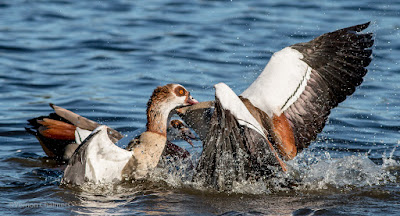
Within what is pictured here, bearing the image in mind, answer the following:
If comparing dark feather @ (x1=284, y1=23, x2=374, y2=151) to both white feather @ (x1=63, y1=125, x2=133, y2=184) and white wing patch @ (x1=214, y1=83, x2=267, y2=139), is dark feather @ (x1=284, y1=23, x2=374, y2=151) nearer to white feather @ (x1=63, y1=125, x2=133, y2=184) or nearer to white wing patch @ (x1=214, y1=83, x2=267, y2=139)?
white wing patch @ (x1=214, y1=83, x2=267, y2=139)

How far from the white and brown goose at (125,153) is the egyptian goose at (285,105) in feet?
0.96

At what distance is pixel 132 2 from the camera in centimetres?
1634

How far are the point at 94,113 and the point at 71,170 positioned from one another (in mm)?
3204

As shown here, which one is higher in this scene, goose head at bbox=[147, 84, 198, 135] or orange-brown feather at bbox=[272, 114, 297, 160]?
goose head at bbox=[147, 84, 198, 135]

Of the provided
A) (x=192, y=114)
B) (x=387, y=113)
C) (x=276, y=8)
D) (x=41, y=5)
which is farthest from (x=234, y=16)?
(x=192, y=114)

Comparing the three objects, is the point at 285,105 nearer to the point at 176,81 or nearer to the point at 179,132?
the point at 179,132

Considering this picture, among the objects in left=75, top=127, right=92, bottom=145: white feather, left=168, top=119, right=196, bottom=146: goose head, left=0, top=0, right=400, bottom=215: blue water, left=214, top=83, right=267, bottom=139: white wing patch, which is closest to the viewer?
left=214, top=83, right=267, bottom=139: white wing patch

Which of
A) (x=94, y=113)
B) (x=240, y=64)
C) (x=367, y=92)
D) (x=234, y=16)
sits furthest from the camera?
(x=234, y=16)

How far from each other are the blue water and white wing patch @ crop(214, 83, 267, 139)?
749mm

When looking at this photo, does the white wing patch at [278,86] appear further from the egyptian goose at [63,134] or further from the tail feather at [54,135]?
the tail feather at [54,135]

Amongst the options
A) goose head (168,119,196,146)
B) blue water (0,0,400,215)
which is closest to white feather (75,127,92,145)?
blue water (0,0,400,215)

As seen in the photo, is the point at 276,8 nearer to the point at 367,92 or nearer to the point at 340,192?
the point at 367,92

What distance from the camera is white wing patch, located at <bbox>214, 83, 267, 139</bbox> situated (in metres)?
4.63

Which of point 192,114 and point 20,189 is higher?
point 192,114
